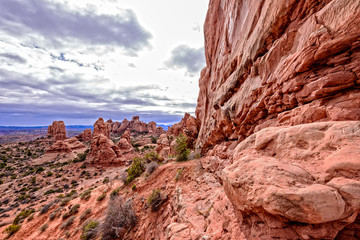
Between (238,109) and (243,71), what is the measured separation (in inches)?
104

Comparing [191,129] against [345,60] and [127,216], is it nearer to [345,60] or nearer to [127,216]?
[127,216]

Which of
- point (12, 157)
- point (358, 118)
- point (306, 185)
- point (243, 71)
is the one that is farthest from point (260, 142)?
point (12, 157)

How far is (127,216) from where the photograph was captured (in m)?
8.94

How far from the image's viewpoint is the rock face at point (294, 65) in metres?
4.24

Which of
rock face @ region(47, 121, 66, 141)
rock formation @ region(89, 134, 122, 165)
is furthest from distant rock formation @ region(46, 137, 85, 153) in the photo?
rock face @ region(47, 121, 66, 141)

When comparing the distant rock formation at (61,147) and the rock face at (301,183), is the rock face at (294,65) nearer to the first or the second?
the rock face at (301,183)

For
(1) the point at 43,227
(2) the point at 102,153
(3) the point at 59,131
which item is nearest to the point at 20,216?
(1) the point at 43,227

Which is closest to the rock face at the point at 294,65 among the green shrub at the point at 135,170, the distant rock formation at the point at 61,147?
the green shrub at the point at 135,170

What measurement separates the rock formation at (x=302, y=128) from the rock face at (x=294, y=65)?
0.09 feet

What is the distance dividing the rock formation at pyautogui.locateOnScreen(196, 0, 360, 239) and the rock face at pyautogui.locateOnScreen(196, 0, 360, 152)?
0.09 feet

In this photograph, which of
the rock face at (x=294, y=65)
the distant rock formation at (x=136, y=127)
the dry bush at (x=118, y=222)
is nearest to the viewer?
the rock face at (x=294, y=65)

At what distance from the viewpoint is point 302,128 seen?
13.9ft

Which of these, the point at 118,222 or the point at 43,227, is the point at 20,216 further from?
the point at 118,222

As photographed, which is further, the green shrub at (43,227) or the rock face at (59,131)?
the rock face at (59,131)
